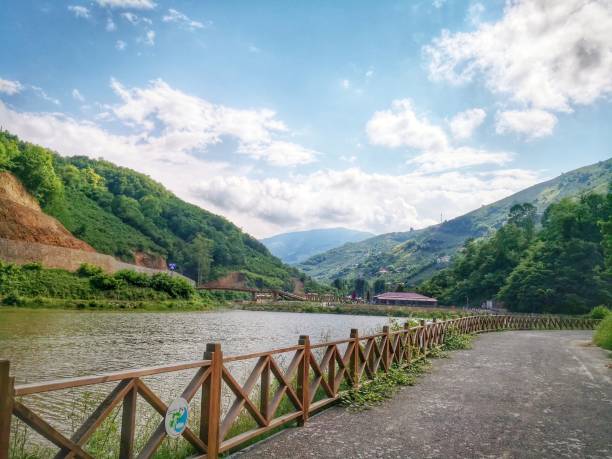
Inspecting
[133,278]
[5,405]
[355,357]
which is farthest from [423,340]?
[133,278]

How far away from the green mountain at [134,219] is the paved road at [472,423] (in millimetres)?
72822

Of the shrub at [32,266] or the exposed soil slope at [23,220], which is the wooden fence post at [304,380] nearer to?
the shrub at [32,266]

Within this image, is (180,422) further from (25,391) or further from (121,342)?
(121,342)

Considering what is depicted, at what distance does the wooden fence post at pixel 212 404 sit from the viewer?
5031mm

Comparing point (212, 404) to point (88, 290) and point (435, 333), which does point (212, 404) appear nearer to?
point (435, 333)

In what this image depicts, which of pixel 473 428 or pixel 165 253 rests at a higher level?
pixel 165 253

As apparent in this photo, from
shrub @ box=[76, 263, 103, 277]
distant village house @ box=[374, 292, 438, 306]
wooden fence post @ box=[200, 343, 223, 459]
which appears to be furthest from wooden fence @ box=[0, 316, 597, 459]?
distant village house @ box=[374, 292, 438, 306]

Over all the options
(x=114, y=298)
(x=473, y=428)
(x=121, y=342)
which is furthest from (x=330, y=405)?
(x=114, y=298)

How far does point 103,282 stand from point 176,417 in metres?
59.2

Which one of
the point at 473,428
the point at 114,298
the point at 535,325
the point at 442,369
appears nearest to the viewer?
the point at 473,428

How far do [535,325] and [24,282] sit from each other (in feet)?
176

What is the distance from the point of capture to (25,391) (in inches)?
124

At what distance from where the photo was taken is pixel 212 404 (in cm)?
506

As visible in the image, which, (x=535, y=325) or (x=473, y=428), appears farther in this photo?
(x=535, y=325)
